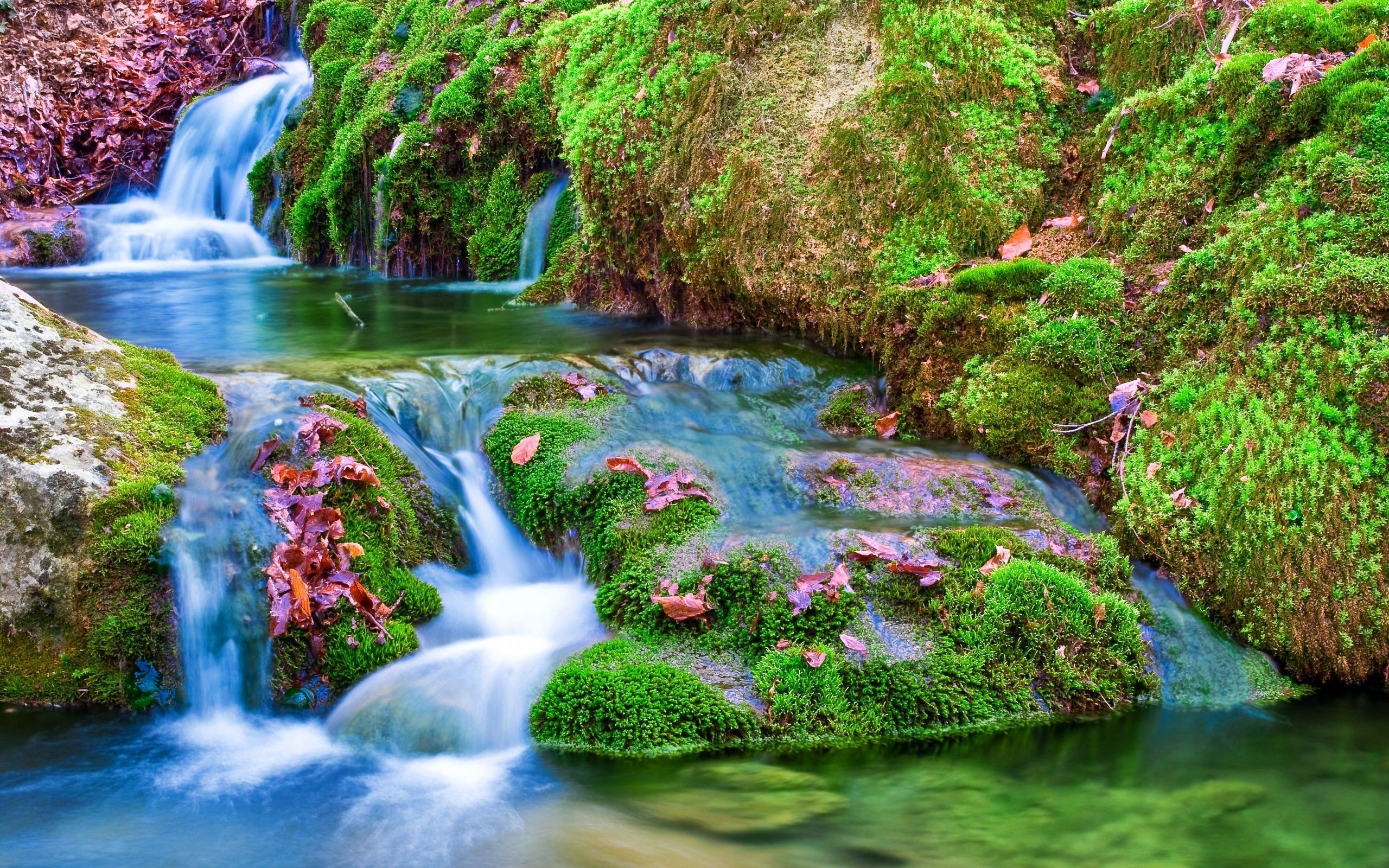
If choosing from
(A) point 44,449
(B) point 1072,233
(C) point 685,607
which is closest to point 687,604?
(C) point 685,607

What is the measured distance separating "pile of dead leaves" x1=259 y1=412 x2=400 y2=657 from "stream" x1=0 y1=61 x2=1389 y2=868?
0.11 metres

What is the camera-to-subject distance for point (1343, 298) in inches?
189

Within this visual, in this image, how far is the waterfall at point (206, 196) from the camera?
571 inches

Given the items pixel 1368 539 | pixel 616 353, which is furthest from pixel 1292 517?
pixel 616 353

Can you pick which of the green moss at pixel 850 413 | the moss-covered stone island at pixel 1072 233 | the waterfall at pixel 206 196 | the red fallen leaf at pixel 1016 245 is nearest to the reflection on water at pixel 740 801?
the moss-covered stone island at pixel 1072 233

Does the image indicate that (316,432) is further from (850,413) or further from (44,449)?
(850,413)

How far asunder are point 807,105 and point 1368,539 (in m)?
4.89

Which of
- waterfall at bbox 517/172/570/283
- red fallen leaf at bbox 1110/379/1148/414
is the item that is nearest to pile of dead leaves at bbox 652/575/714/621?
red fallen leaf at bbox 1110/379/1148/414

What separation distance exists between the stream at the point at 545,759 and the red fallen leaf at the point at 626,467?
0.22 m

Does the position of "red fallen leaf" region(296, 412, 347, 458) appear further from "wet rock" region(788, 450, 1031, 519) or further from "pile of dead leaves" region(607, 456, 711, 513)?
"wet rock" region(788, 450, 1031, 519)

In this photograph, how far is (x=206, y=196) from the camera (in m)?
15.3

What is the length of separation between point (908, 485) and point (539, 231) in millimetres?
6888

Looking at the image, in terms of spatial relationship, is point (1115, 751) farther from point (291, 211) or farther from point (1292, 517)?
point (291, 211)

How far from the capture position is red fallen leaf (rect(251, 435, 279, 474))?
515 centimetres
